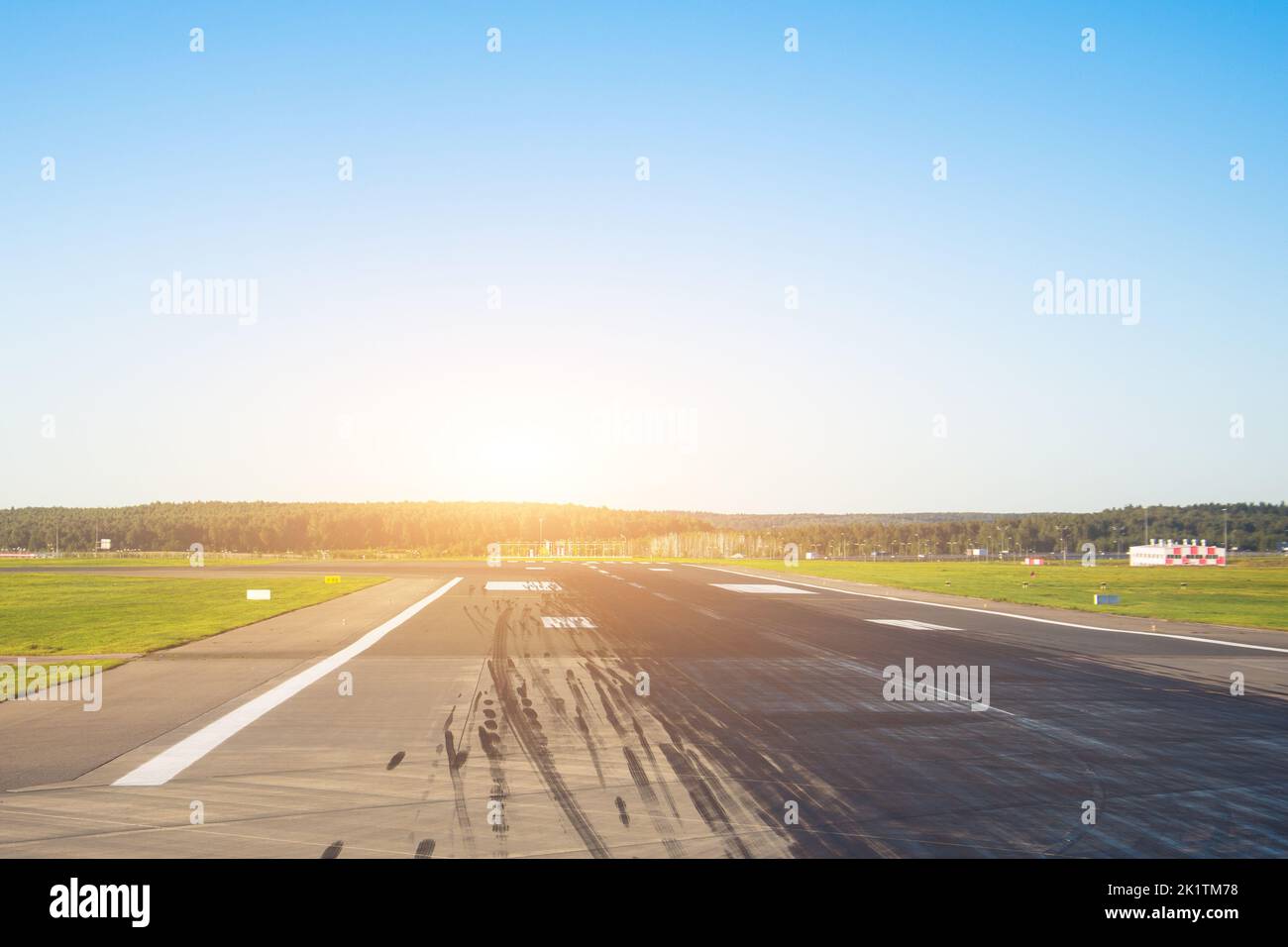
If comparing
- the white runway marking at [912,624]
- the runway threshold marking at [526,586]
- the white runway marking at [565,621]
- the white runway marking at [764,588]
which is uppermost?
the white runway marking at [565,621]

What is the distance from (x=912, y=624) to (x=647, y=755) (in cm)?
1752

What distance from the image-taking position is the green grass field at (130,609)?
1950 centimetres

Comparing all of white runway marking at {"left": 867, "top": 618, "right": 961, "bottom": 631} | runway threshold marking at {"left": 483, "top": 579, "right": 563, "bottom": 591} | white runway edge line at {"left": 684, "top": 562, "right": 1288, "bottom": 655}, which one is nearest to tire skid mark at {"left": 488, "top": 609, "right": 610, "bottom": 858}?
white runway marking at {"left": 867, "top": 618, "right": 961, "bottom": 631}

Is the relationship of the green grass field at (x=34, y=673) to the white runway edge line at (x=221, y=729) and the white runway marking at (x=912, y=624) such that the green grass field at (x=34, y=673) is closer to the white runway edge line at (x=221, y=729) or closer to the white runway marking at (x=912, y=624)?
the white runway edge line at (x=221, y=729)

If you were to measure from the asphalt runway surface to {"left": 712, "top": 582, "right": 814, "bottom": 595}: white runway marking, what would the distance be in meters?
19.8

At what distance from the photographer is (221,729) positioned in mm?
10297

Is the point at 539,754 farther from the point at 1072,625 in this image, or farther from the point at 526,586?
the point at 526,586

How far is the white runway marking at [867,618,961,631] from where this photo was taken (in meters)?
23.9

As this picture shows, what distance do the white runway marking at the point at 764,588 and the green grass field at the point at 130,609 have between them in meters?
16.0

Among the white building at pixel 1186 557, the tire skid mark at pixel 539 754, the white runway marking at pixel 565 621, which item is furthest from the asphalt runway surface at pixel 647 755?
the white building at pixel 1186 557

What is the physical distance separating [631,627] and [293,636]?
24.8ft

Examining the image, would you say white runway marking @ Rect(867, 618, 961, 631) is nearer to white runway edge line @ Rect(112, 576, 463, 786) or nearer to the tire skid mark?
the tire skid mark
